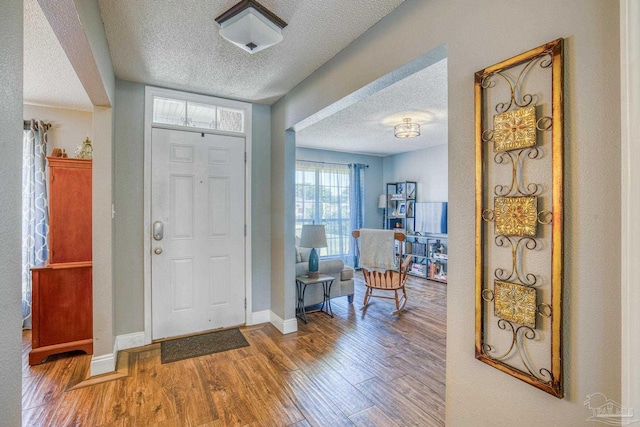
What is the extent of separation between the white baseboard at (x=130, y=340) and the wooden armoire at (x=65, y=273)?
0.24 metres

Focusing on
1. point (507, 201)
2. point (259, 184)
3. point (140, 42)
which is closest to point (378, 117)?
point (259, 184)

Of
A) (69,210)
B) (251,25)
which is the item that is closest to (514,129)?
(251,25)

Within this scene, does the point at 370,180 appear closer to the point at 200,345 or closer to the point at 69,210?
the point at 200,345

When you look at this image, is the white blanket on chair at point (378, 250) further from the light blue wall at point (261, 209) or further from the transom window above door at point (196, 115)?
the transom window above door at point (196, 115)

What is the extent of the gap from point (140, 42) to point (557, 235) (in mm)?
2745

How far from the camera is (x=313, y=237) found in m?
3.71

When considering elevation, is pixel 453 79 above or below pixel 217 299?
above

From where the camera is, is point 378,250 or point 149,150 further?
point 378,250

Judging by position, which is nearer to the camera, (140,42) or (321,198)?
(140,42)

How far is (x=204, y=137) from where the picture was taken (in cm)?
323

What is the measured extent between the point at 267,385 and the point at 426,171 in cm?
523

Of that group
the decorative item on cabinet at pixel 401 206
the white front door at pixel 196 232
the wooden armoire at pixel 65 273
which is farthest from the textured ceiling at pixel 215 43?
the decorative item on cabinet at pixel 401 206

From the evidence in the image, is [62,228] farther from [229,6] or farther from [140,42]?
[229,6]

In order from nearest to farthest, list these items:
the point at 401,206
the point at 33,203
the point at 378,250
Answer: the point at 33,203 < the point at 378,250 < the point at 401,206
